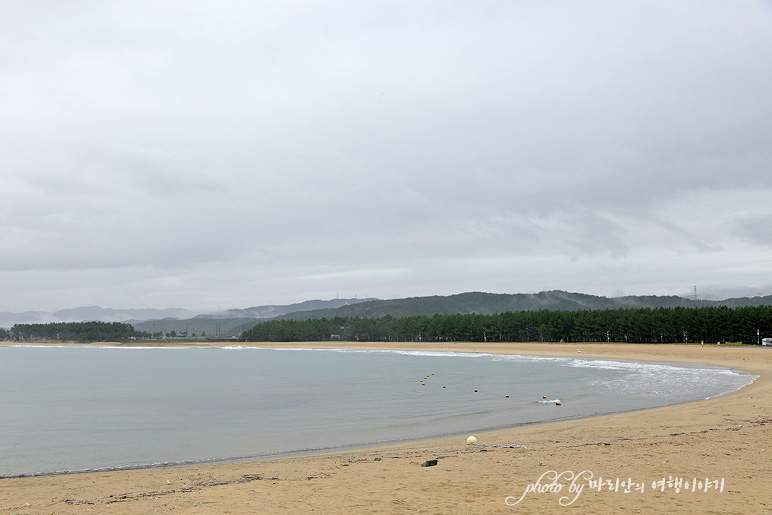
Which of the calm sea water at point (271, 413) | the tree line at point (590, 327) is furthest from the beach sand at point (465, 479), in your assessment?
the tree line at point (590, 327)

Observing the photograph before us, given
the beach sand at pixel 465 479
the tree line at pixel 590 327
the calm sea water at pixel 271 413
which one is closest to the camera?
the beach sand at pixel 465 479

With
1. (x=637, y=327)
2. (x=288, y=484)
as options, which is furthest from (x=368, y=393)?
(x=637, y=327)

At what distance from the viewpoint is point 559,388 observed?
33.0 meters

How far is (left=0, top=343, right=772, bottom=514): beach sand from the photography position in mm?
8352

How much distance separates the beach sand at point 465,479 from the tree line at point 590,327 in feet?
306

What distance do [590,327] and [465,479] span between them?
11695 cm

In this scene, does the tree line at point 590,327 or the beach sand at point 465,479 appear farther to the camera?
the tree line at point 590,327

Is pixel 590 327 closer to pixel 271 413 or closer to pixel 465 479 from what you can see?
pixel 271 413

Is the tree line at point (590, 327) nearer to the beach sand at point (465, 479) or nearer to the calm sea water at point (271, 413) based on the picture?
the calm sea water at point (271, 413)

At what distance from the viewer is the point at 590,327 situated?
118 m

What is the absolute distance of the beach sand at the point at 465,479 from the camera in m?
8.35

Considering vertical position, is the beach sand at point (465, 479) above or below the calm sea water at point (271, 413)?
above

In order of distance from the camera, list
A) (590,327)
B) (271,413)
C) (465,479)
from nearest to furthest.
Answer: (465,479) → (271,413) → (590,327)

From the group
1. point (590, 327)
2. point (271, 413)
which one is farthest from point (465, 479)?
point (590, 327)
